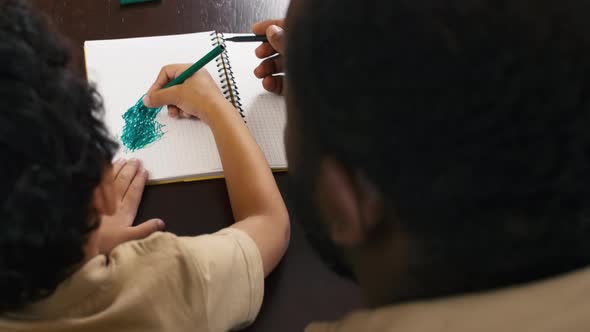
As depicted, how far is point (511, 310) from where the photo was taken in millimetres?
363

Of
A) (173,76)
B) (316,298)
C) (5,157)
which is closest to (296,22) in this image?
(5,157)

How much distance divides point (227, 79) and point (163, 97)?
128 millimetres

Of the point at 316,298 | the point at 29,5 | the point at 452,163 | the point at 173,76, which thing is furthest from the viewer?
the point at 173,76

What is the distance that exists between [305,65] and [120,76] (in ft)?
2.03

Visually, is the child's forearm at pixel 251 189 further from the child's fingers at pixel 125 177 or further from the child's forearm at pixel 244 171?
the child's fingers at pixel 125 177

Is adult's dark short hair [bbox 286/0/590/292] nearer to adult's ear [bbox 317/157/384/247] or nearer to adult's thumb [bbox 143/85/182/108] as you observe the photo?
adult's ear [bbox 317/157/384/247]

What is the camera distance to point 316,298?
708mm

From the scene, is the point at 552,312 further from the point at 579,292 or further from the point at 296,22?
the point at 296,22

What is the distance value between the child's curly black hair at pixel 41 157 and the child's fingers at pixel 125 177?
183mm

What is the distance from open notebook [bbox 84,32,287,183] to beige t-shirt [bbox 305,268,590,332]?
1.54 feet

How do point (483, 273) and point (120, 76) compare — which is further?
point (120, 76)

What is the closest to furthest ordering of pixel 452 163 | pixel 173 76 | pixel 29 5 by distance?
pixel 452 163
pixel 29 5
pixel 173 76

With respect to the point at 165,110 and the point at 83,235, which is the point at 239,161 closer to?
the point at 165,110

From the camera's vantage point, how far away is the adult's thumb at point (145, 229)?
74cm
